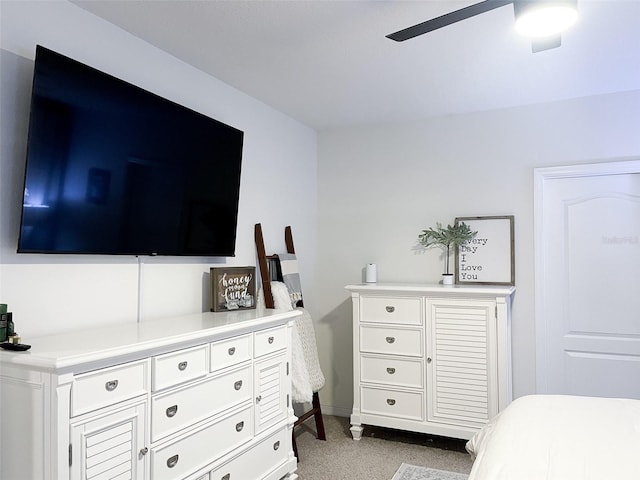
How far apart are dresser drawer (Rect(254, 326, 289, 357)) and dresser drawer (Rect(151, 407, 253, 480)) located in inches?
12.1

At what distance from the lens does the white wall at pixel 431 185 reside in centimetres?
345

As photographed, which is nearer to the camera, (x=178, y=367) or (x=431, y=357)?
(x=178, y=367)

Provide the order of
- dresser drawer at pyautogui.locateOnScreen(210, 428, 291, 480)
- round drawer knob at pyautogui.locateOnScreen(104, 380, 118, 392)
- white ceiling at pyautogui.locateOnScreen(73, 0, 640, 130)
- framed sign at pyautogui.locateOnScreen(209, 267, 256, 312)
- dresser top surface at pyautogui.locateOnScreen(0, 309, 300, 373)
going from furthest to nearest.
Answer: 1. framed sign at pyautogui.locateOnScreen(209, 267, 256, 312)
2. dresser drawer at pyautogui.locateOnScreen(210, 428, 291, 480)
3. white ceiling at pyautogui.locateOnScreen(73, 0, 640, 130)
4. round drawer knob at pyautogui.locateOnScreen(104, 380, 118, 392)
5. dresser top surface at pyautogui.locateOnScreen(0, 309, 300, 373)

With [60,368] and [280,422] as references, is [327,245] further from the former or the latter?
[60,368]

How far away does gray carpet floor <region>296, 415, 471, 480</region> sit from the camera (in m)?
3.03

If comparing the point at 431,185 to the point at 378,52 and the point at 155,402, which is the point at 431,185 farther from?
the point at 155,402

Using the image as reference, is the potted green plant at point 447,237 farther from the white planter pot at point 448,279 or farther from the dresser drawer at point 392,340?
the dresser drawer at point 392,340

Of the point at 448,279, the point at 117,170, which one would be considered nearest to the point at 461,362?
the point at 448,279

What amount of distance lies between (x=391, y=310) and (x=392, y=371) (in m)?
0.44

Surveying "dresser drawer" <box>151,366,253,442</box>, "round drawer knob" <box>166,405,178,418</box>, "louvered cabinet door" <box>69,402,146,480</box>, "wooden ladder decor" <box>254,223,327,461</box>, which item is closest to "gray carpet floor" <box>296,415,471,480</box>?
"wooden ladder decor" <box>254,223,327,461</box>

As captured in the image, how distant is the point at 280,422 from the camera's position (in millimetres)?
2758

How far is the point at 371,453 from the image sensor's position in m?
3.32

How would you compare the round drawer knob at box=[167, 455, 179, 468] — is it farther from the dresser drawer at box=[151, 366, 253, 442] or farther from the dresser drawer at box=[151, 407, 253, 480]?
the dresser drawer at box=[151, 366, 253, 442]

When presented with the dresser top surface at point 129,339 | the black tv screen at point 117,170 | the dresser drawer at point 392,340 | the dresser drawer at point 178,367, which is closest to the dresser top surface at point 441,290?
the dresser drawer at point 392,340
